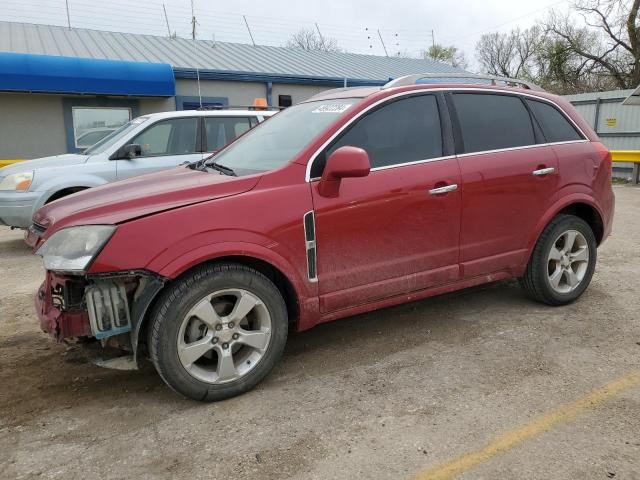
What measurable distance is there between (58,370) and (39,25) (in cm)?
1676

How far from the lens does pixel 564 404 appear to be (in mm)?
2871

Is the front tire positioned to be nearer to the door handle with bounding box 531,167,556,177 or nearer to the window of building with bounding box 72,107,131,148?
the door handle with bounding box 531,167,556,177

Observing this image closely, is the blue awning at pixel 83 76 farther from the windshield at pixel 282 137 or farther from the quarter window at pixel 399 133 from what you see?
the quarter window at pixel 399 133

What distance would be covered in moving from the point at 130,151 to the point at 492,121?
15.0 feet

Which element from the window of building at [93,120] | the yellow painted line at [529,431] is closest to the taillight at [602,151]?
the yellow painted line at [529,431]

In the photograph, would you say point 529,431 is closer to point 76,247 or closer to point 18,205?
point 76,247

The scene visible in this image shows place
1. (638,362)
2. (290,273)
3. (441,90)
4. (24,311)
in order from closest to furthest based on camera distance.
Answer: (290,273)
(638,362)
(441,90)
(24,311)

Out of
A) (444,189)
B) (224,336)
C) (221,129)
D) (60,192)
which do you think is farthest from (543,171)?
(60,192)

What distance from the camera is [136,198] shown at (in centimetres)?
297

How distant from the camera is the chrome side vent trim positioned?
3121 millimetres

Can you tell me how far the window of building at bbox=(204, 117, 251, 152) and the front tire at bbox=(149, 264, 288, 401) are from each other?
15.0ft

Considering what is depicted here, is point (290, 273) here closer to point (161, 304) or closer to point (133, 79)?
point (161, 304)

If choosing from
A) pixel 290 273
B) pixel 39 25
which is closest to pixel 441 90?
pixel 290 273

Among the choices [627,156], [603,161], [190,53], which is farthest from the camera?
[190,53]
